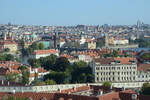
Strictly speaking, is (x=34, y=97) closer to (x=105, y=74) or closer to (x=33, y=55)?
(x=105, y=74)

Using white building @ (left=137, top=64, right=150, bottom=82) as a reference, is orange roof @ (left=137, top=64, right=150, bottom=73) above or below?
above

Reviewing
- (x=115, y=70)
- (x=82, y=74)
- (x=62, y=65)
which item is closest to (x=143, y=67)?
(x=115, y=70)

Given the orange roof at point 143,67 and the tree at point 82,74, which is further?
the orange roof at point 143,67

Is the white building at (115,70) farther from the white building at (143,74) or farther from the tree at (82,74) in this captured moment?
the tree at (82,74)

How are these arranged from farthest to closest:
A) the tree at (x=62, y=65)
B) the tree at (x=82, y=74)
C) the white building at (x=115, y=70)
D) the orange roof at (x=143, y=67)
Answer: the tree at (x=62, y=65)
the orange roof at (x=143, y=67)
the white building at (x=115, y=70)
the tree at (x=82, y=74)

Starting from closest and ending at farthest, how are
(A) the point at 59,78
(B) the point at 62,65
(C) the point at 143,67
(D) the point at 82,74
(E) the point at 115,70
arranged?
1. (A) the point at 59,78
2. (D) the point at 82,74
3. (E) the point at 115,70
4. (C) the point at 143,67
5. (B) the point at 62,65

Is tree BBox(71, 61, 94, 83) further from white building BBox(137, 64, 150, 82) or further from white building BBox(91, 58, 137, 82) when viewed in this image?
white building BBox(137, 64, 150, 82)

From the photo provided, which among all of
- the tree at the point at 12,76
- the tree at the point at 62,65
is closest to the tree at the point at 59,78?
the tree at the point at 12,76

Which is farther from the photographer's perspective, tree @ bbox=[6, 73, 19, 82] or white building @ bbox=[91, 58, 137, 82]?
white building @ bbox=[91, 58, 137, 82]

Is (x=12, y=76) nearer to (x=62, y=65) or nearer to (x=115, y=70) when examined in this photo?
(x=62, y=65)

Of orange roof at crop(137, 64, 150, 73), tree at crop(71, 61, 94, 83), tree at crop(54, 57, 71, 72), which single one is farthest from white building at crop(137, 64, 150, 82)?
tree at crop(54, 57, 71, 72)

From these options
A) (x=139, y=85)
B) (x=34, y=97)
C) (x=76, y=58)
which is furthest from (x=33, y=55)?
(x=34, y=97)
